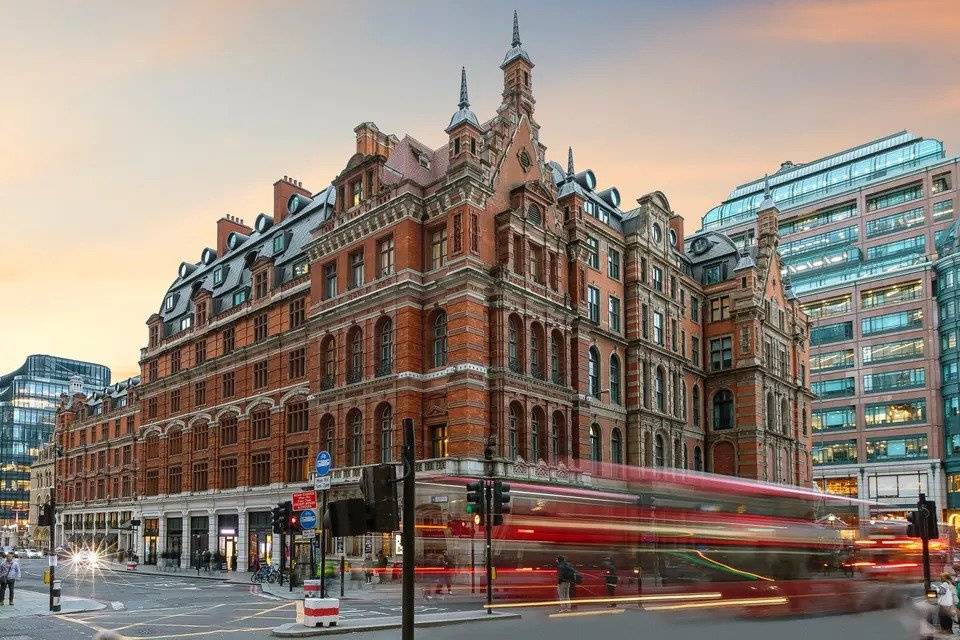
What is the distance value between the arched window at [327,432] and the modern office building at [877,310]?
60.5m

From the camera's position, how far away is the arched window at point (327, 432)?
2144 inches

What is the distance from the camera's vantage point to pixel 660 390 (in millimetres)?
63562

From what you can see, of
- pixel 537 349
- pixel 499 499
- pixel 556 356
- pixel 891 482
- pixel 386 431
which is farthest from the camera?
pixel 891 482

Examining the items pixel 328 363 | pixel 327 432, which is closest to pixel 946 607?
pixel 327 432

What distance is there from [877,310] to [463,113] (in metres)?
73.6

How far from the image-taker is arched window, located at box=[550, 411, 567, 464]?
2044 inches

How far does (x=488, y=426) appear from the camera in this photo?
157 ft

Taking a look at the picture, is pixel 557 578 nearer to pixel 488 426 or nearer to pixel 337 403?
pixel 488 426

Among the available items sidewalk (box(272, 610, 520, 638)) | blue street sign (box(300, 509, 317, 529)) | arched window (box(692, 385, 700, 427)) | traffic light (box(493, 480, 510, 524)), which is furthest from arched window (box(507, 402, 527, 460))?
arched window (box(692, 385, 700, 427))

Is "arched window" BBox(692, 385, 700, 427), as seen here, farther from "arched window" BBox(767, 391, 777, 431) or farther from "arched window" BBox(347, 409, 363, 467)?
"arched window" BBox(347, 409, 363, 467)

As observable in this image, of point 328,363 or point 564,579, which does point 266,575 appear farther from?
point 564,579

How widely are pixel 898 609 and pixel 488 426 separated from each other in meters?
20.5

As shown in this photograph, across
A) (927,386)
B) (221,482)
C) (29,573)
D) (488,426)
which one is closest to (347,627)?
(488,426)

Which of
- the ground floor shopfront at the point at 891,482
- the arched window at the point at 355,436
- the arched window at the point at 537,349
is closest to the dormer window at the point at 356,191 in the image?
the arched window at the point at 355,436
